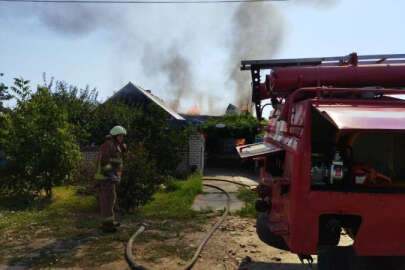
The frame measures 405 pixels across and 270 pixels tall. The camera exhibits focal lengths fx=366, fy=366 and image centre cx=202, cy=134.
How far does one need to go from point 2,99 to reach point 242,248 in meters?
12.3

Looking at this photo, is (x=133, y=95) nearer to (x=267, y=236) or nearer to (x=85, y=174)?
(x=85, y=174)

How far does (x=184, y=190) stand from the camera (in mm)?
10203

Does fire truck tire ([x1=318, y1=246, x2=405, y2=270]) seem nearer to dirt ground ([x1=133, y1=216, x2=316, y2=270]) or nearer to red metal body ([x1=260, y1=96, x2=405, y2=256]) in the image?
red metal body ([x1=260, y1=96, x2=405, y2=256])

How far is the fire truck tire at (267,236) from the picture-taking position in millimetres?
4328

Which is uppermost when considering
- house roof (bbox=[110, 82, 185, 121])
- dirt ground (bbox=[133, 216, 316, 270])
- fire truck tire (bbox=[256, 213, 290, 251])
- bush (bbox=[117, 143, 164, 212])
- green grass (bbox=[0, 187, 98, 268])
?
house roof (bbox=[110, 82, 185, 121])

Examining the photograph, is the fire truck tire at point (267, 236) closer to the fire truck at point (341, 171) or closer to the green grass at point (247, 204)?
the fire truck at point (341, 171)

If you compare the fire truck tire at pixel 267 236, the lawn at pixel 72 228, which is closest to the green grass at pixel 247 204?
the lawn at pixel 72 228

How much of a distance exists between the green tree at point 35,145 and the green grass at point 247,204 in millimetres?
4206

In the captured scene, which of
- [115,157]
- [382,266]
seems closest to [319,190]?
[382,266]

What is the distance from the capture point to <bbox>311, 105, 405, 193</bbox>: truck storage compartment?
3.24 meters

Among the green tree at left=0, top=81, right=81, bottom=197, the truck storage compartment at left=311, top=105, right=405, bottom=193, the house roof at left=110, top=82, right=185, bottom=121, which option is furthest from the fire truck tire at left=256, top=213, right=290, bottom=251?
the house roof at left=110, top=82, right=185, bottom=121

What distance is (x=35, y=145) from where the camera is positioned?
834 cm

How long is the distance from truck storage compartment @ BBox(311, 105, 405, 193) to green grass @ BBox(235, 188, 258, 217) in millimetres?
3772

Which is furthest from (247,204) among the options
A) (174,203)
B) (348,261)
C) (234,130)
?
(234,130)
